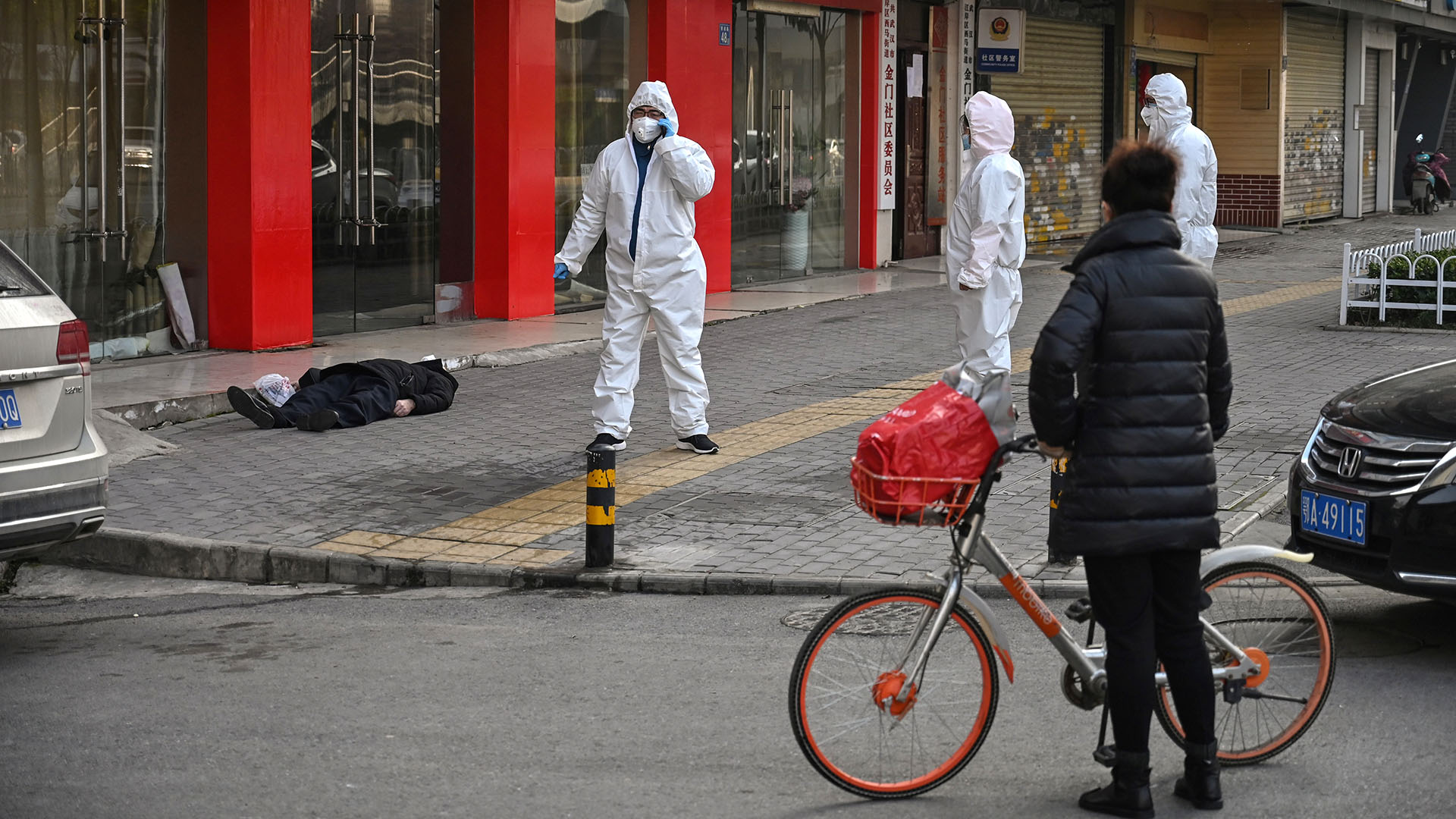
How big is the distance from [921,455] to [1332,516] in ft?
7.90

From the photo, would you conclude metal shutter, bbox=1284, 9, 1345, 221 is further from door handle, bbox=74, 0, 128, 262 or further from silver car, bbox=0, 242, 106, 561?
silver car, bbox=0, 242, 106, 561

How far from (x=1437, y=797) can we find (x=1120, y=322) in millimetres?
1541

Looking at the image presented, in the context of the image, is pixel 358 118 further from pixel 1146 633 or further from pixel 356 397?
pixel 1146 633

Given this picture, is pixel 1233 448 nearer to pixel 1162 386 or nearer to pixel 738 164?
pixel 1162 386

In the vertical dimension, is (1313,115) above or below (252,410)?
above

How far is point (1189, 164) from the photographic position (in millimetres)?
11516

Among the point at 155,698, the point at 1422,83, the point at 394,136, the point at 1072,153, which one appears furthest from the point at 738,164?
the point at 1422,83

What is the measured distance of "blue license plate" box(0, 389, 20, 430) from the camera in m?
6.08

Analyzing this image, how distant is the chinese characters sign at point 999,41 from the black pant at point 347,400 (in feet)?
44.4

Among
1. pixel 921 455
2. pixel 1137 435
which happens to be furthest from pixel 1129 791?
pixel 921 455

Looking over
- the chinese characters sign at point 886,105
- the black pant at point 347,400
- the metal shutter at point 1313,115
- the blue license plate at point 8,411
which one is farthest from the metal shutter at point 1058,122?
the blue license plate at point 8,411

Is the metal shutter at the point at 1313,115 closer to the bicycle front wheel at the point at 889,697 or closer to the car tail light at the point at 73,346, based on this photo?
the car tail light at the point at 73,346

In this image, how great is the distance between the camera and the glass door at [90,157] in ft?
38.9

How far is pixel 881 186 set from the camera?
20656 millimetres
